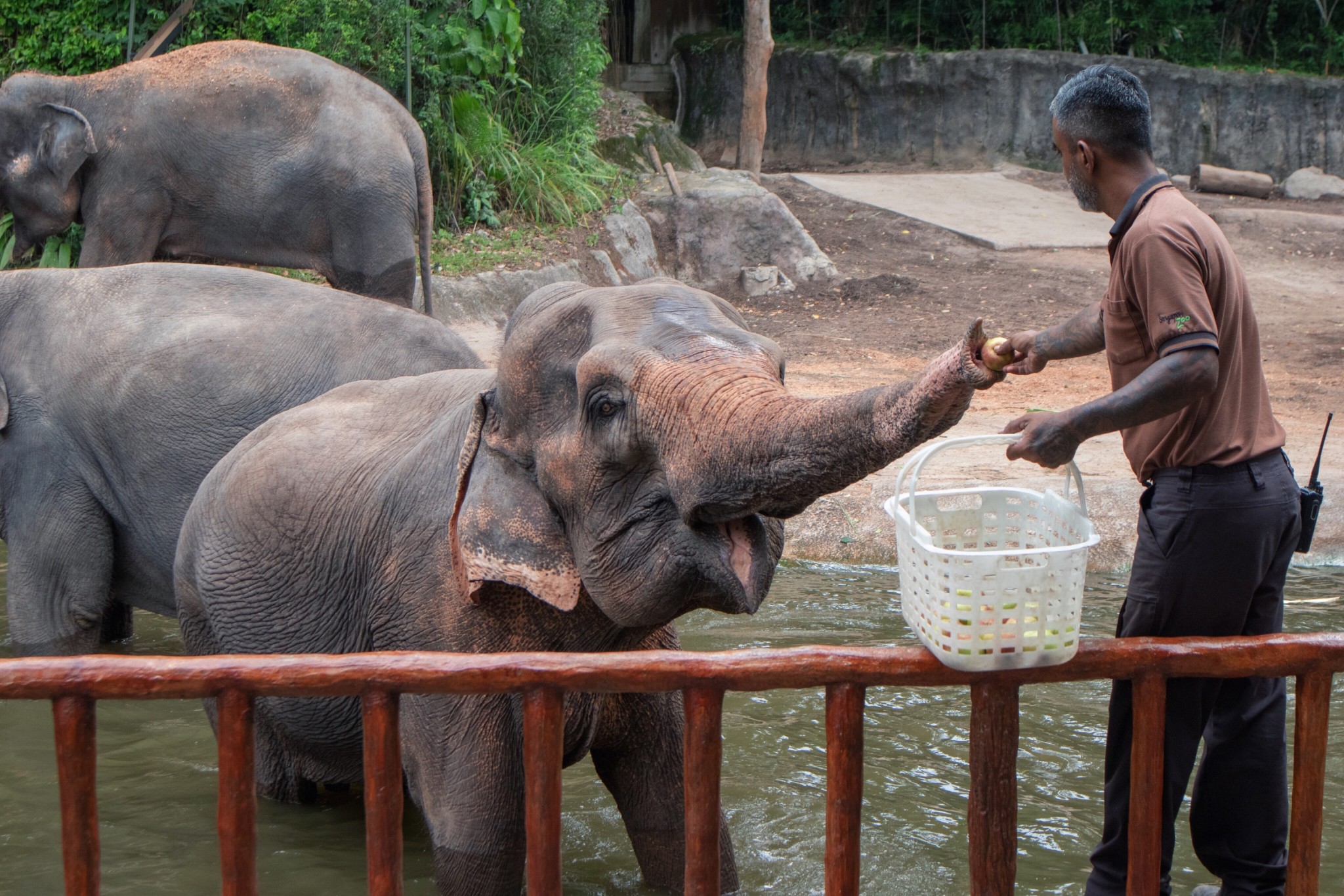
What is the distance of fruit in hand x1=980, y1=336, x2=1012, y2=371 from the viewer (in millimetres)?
1988

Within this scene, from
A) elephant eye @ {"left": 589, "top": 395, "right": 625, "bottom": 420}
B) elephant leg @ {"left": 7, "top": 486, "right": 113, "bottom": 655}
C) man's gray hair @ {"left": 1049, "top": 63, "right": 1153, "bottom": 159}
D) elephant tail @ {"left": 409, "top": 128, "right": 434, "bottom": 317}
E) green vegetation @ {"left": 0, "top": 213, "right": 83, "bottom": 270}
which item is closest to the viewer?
elephant eye @ {"left": 589, "top": 395, "right": 625, "bottom": 420}

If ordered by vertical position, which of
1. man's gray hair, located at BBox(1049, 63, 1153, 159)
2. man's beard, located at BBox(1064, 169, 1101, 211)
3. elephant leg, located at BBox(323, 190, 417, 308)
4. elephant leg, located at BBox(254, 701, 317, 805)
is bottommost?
elephant leg, located at BBox(254, 701, 317, 805)

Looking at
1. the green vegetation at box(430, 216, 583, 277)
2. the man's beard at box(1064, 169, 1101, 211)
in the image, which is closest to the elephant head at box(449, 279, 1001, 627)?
the man's beard at box(1064, 169, 1101, 211)

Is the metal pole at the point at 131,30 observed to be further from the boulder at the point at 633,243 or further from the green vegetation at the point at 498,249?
the boulder at the point at 633,243

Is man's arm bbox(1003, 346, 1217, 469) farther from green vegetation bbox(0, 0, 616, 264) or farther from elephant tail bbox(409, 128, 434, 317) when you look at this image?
green vegetation bbox(0, 0, 616, 264)

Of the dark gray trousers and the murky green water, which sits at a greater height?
the dark gray trousers

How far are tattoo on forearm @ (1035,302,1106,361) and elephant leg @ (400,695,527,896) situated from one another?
50.9 inches

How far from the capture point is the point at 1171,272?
8.33 ft

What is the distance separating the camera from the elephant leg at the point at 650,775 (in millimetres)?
3084

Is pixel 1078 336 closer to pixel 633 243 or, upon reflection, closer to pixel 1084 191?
pixel 1084 191

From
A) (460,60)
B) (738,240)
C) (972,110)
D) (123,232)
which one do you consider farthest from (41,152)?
(972,110)

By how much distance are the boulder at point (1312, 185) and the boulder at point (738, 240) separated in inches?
252

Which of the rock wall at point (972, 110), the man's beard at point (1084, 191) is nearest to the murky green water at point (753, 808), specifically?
Answer: the man's beard at point (1084, 191)

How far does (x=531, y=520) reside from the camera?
266cm
